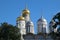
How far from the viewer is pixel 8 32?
40.8 metres

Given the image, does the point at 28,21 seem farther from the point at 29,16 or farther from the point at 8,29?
the point at 8,29

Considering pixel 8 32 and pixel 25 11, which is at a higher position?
pixel 25 11

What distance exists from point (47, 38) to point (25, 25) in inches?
Answer: 422

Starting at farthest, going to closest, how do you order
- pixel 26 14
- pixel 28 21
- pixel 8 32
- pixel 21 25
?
pixel 26 14 → pixel 28 21 → pixel 21 25 → pixel 8 32

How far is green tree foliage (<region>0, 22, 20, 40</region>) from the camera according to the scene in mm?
40562

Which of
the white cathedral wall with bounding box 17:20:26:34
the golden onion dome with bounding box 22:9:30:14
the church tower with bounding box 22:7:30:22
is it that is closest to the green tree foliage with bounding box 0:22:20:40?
the white cathedral wall with bounding box 17:20:26:34

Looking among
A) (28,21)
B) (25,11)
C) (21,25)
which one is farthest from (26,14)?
(21,25)

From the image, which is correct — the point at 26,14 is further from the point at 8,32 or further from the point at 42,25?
the point at 8,32

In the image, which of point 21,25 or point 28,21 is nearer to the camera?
point 21,25

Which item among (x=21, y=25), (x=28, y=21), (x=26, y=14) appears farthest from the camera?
(x=26, y=14)

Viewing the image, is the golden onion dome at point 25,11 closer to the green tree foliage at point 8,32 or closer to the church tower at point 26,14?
the church tower at point 26,14

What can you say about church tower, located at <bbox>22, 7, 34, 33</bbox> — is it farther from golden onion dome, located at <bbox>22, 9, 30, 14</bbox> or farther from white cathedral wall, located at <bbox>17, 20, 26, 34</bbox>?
white cathedral wall, located at <bbox>17, 20, 26, 34</bbox>

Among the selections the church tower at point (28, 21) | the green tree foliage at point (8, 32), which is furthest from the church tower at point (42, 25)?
the green tree foliage at point (8, 32)

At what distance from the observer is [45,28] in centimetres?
6341
